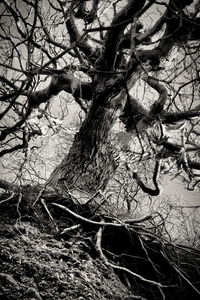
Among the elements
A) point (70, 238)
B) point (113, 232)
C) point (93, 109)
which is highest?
point (93, 109)

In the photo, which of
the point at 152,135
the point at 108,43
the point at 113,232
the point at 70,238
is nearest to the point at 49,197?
the point at 70,238

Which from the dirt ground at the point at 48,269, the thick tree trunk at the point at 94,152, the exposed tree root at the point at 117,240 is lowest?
the dirt ground at the point at 48,269

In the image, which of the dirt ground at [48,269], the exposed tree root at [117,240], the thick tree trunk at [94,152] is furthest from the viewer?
the thick tree trunk at [94,152]

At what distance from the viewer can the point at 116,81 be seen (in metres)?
3.14

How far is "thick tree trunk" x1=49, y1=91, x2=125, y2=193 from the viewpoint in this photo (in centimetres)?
311

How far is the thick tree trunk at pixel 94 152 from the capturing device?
3.11m

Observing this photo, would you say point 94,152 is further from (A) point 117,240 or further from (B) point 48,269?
(B) point 48,269

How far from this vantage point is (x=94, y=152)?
3.26 meters

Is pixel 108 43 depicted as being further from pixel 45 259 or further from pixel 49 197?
pixel 45 259

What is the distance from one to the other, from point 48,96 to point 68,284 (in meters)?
3.40

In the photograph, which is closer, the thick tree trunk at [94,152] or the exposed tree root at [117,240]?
the exposed tree root at [117,240]

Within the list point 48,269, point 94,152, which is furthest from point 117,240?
point 94,152

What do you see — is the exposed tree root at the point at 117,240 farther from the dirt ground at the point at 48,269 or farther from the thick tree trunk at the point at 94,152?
the thick tree trunk at the point at 94,152

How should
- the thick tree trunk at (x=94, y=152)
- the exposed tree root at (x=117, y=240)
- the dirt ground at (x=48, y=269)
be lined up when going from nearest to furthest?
the dirt ground at (x=48, y=269) < the exposed tree root at (x=117, y=240) < the thick tree trunk at (x=94, y=152)
